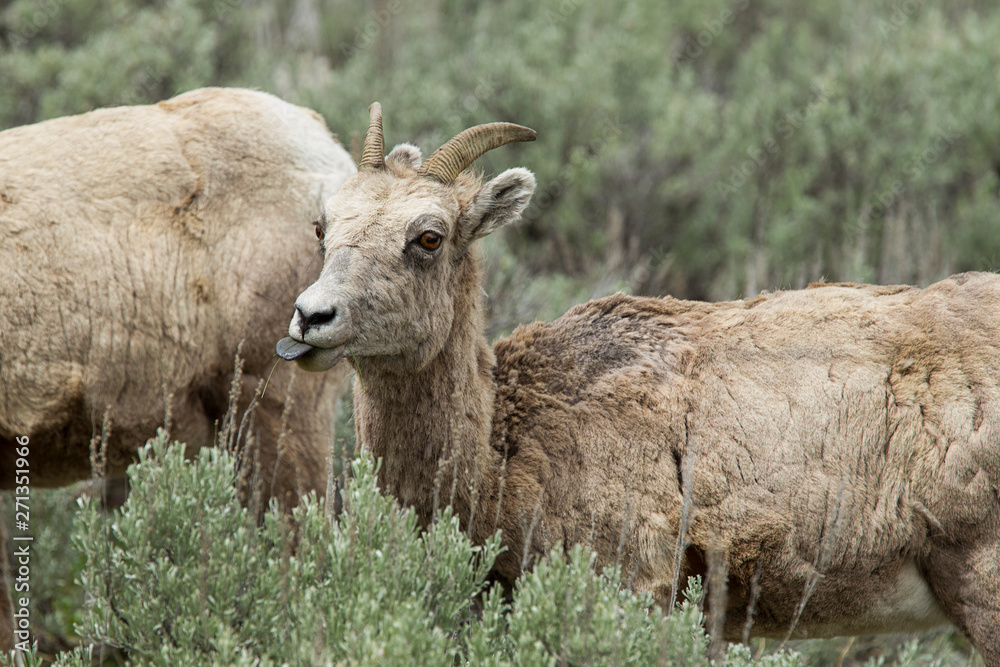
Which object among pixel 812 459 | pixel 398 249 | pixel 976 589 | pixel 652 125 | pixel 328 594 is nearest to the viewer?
pixel 328 594

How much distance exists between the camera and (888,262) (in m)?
8.48

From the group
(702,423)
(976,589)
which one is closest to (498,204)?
(702,423)

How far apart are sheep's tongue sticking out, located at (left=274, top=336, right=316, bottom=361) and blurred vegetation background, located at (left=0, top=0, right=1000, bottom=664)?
379 centimetres

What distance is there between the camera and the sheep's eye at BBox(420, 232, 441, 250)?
3.92 metres

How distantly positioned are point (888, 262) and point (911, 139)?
2620 mm

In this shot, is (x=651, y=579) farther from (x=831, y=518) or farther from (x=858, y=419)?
(x=858, y=419)

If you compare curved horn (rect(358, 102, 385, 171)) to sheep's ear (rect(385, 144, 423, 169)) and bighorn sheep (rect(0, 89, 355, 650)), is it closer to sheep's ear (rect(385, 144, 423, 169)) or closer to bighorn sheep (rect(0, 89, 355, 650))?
Answer: sheep's ear (rect(385, 144, 423, 169))

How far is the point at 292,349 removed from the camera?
3584mm

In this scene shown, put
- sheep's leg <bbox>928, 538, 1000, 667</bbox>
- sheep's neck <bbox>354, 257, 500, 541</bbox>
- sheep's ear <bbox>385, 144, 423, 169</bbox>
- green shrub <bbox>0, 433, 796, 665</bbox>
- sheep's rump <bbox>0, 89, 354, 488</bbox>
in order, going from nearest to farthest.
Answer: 1. green shrub <bbox>0, 433, 796, 665</bbox>
2. sheep's leg <bbox>928, 538, 1000, 667</bbox>
3. sheep's neck <bbox>354, 257, 500, 541</bbox>
4. sheep's rump <bbox>0, 89, 354, 488</bbox>
5. sheep's ear <bbox>385, 144, 423, 169</bbox>

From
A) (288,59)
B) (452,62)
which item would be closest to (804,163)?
(452,62)

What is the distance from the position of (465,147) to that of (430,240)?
1.67ft

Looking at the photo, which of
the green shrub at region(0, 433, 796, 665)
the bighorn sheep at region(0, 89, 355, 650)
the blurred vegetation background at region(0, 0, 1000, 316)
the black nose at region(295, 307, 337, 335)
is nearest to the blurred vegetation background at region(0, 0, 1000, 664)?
the blurred vegetation background at region(0, 0, 1000, 316)

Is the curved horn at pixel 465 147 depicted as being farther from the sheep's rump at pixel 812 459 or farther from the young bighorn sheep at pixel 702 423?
the sheep's rump at pixel 812 459

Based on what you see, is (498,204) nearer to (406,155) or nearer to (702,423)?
(406,155)
